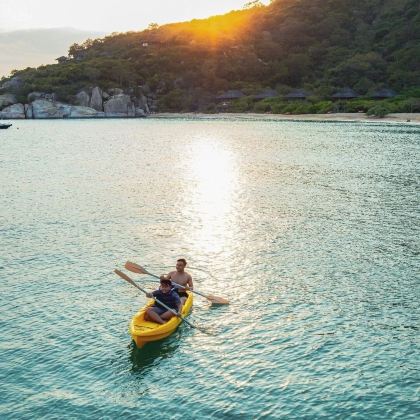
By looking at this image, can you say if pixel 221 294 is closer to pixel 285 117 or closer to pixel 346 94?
pixel 285 117

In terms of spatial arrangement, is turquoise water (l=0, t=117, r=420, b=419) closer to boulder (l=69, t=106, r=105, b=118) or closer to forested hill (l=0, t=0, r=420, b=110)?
forested hill (l=0, t=0, r=420, b=110)

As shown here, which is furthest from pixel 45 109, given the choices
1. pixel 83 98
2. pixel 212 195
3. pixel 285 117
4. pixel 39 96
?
pixel 212 195

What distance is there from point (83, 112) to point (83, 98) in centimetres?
573

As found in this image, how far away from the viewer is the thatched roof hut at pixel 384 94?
150200mm

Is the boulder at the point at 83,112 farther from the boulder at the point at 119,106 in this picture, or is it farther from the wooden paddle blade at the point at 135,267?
the wooden paddle blade at the point at 135,267

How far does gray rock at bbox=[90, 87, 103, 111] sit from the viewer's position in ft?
586

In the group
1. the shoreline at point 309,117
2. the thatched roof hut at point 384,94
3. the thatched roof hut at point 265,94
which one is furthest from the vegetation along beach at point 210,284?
the thatched roof hut at point 265,94

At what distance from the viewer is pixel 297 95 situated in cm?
16638

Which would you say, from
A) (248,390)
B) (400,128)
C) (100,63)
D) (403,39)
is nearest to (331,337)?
(248,390)

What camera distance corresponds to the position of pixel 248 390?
15141 millimetres

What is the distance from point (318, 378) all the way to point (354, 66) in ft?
521

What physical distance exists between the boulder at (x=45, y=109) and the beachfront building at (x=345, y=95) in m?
89.6

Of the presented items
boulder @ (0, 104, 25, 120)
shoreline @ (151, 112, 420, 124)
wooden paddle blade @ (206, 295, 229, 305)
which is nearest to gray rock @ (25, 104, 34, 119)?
boulder @ (0, 104, 25, 120)

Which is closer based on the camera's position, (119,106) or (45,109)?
(45,109)
